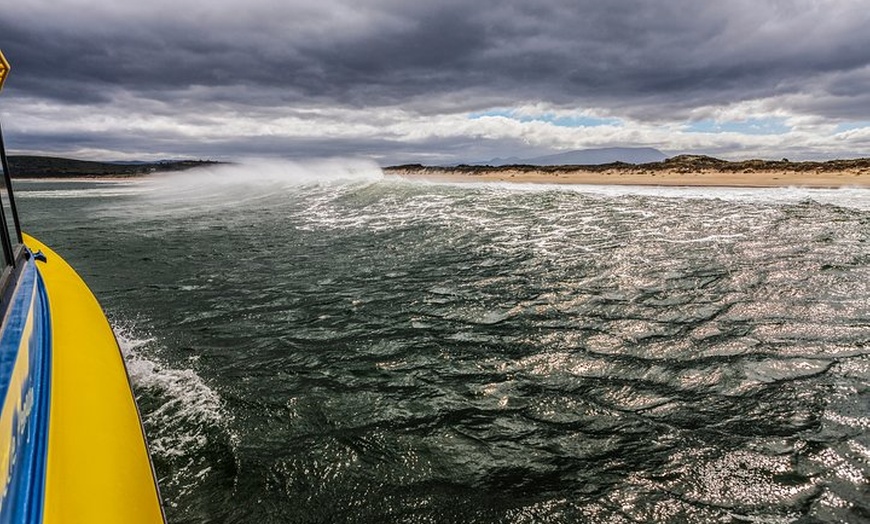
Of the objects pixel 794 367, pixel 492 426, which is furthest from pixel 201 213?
pixel 794 367

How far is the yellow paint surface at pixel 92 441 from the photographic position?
2.07 meters

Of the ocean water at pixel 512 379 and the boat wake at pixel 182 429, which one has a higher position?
the ocean water at pixel 512 379

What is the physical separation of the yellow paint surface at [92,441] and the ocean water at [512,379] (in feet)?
3.35

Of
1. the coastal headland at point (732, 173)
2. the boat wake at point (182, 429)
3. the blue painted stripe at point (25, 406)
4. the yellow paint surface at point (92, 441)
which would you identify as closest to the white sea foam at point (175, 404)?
the boat wake at point (182, 429)

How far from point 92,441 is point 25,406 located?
0.45 metres

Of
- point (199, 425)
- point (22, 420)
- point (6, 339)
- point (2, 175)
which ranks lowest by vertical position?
point (199, 425)

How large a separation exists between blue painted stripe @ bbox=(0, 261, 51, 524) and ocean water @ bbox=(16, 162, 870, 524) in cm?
160

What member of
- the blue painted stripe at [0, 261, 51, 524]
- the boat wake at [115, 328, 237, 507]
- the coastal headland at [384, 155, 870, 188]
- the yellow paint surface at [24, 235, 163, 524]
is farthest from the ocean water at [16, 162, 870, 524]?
the coastal headland at [384, 155, 870, 188]

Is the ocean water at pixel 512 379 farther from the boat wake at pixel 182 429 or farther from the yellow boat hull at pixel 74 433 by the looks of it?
the yellow boat hull at pixel 74 433

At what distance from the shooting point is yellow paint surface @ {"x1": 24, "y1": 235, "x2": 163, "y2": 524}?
2.07 meters

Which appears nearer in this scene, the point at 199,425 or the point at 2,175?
the point at 2,175

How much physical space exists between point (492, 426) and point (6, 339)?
3.98 m

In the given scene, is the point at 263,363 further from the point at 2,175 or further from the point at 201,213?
the point at 201,213

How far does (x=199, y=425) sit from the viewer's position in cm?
484
